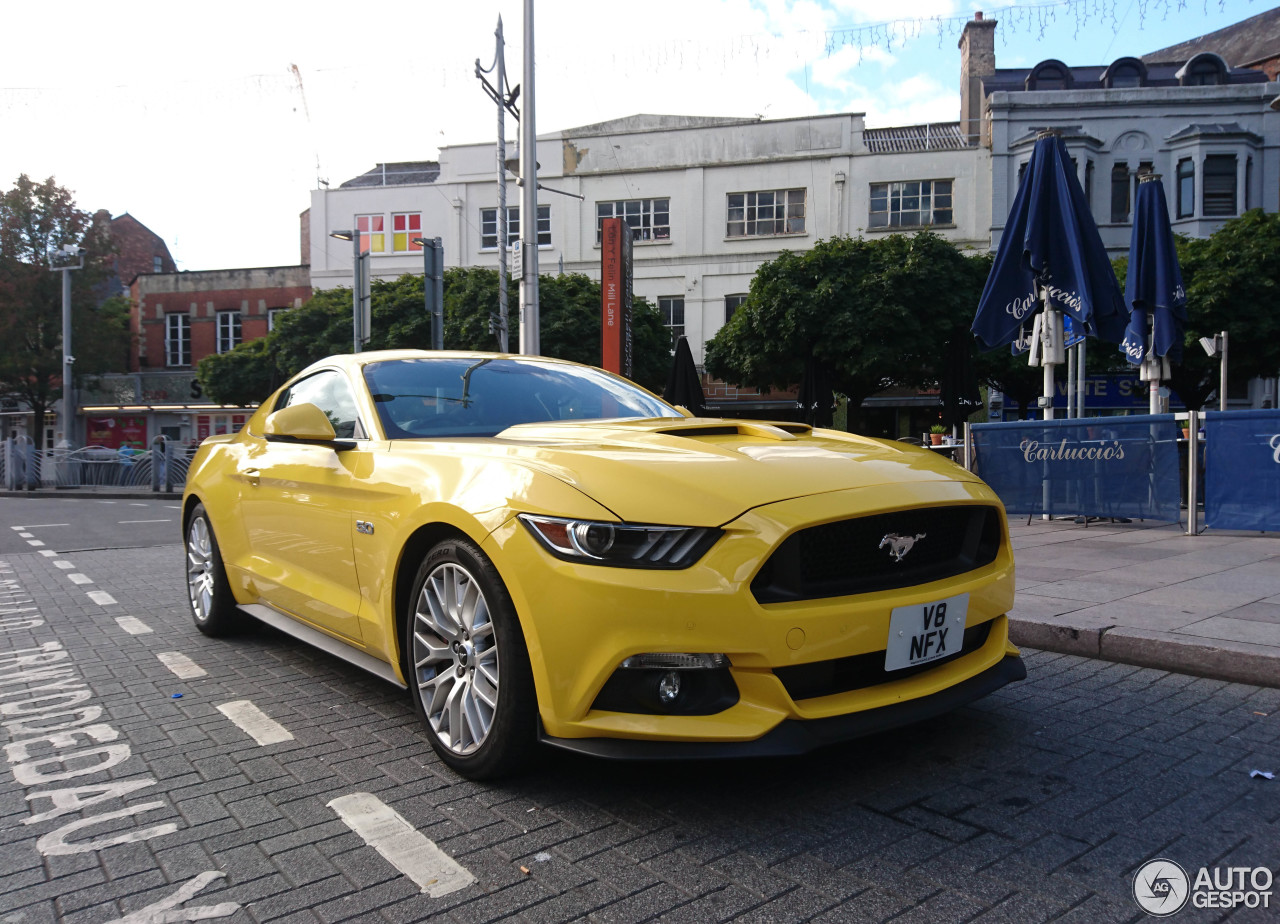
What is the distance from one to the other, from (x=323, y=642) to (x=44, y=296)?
4202 cm

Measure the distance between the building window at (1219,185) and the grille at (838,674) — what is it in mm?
32446

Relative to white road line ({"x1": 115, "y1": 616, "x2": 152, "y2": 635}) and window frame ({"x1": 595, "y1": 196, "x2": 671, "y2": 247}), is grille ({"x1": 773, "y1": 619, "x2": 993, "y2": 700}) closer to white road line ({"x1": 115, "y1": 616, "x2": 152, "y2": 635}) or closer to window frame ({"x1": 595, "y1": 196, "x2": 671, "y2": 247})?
white road line ({"x1": 115, "y1": 616, "x2": 152, "y2": 635})

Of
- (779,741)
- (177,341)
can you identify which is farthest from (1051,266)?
(177,341)

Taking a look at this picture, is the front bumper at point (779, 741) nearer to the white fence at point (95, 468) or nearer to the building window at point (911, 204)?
the white fence at point (95, 468)

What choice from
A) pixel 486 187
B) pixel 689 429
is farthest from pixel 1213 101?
pixel 689 429

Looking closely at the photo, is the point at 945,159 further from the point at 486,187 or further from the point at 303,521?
the point at 303,521

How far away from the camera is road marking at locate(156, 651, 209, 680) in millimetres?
4383

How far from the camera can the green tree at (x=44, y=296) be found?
37062 mm

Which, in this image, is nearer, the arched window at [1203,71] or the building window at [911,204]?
the building window at [911,204]

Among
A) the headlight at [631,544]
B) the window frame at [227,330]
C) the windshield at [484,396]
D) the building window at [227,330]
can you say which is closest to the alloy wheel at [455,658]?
the headlight at [631,544]

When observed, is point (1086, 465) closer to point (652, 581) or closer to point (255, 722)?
point (652, 581)

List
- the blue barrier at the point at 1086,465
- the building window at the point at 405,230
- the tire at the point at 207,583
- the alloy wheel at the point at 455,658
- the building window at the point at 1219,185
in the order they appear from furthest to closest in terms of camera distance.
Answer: the building window at the point at 405,230
the building window at the point at 1219,185
the blue barrier at the point at 1086,465
the tire at the point at 207,583
the alloy wheel at the point at 455,658

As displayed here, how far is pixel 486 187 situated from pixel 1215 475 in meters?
29.1

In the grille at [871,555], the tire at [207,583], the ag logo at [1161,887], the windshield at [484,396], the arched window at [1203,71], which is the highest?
the arched window at [1203,71]
